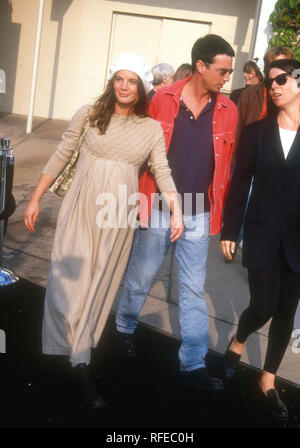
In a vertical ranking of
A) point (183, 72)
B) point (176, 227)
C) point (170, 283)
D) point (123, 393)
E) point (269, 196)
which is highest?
A: point (183, 72)

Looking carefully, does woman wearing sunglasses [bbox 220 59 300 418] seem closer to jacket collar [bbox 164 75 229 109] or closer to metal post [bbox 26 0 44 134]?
jacket collar [bbox 164 75 229 109]

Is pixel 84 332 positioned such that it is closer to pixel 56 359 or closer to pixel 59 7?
pixel 56 359

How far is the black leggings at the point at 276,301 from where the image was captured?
3436 millimetres

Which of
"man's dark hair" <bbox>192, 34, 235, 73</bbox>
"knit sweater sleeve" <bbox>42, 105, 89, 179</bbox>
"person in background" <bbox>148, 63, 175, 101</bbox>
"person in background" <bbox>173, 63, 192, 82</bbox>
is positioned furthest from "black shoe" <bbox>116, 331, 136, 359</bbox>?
"person in background" <bbox>173, 63, 192, 82</bbox>

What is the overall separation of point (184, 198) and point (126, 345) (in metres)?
1.08

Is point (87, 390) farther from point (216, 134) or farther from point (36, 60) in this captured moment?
point (36, 60)

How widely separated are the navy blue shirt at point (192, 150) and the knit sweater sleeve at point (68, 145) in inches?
23.0

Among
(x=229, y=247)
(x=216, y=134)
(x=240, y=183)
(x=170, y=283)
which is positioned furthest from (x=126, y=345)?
(x=216, y=134)

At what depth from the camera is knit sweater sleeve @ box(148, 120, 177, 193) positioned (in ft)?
11.3

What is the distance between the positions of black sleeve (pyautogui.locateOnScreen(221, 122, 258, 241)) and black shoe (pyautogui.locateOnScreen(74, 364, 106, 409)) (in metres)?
1.13

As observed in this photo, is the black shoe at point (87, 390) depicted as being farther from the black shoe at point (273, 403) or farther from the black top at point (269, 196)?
the black top at point (269, 196)

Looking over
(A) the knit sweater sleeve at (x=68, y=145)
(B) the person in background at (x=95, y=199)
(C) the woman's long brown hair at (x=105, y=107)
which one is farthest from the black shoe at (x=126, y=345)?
(C) the woman's long brown hair at (x=105, y=107)

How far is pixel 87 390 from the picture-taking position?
10.9 ft

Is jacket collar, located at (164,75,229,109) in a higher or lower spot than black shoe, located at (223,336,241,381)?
higher
